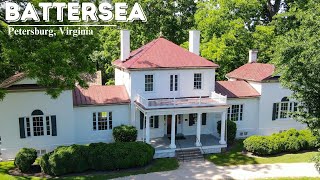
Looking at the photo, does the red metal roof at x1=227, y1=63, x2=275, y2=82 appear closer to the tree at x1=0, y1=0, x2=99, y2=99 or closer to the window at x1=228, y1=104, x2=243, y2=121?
the window at x1=228, y1=104, x2=243, y2=121

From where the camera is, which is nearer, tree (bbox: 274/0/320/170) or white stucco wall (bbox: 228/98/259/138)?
tree (bbox: 274/0/320/170)

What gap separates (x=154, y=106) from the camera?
22406 millimetres

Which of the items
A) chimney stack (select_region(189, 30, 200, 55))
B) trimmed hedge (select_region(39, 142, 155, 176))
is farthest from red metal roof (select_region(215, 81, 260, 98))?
trimmed hedge (select_region(39, 142, 155, 176))

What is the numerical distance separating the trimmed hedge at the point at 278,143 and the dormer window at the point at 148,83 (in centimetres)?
847

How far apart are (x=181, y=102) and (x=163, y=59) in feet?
13.0

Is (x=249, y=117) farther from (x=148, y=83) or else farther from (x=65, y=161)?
(x=65, y=161)

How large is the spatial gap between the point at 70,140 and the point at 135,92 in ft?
20.0

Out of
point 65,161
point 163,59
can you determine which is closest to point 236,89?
point 163,59

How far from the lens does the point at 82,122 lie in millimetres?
23625

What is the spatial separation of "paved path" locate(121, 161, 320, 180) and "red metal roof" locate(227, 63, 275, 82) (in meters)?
8.37

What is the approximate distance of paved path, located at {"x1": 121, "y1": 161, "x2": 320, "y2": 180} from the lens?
19281 millimetres

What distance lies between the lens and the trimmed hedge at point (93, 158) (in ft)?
62.9

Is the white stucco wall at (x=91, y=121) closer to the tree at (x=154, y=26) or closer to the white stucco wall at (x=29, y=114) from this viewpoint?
the white stucco wall at (x=29, y=114)

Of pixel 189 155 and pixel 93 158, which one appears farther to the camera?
pixel 189 155
